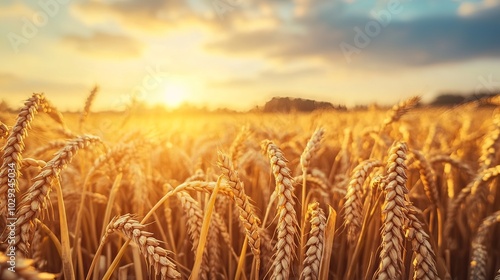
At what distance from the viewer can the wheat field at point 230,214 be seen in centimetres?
125

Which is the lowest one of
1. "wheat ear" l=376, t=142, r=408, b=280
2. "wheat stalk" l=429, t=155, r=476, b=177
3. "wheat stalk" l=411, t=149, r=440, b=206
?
"wheat ear" l=376, t=142, r=408, b=280

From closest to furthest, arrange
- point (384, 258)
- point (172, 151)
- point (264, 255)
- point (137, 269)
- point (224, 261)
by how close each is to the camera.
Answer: point (384, 258) → point (137, 269) → point (264, 255) → point (224, 261) → point (172, 151)

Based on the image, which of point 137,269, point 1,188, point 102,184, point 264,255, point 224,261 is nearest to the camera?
point 1,188

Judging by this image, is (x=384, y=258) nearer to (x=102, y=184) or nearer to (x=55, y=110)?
A: (x=55, y=110)

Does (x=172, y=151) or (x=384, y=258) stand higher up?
(x=172, y=151)

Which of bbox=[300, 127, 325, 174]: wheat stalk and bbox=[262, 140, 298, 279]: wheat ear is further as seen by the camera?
bbox=[300, 127, 325, 174]: wheat stalk

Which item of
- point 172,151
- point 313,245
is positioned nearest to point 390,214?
point 313,245

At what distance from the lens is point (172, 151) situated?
371cm

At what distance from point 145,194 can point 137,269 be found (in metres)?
0.72

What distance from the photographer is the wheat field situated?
1254 mm

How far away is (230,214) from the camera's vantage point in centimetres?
224

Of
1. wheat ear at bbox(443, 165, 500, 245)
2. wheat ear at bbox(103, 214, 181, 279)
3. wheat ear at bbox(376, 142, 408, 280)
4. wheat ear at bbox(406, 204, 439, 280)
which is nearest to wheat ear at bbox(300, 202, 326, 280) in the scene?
wheat ear at bbox(376, 142, 408, 280)

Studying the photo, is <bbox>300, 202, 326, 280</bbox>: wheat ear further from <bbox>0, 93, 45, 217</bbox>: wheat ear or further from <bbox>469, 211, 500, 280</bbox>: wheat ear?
<bbox>469, 211, 500, 280</bbox>: wheat ear

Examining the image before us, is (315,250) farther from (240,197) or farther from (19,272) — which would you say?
(19,272)
